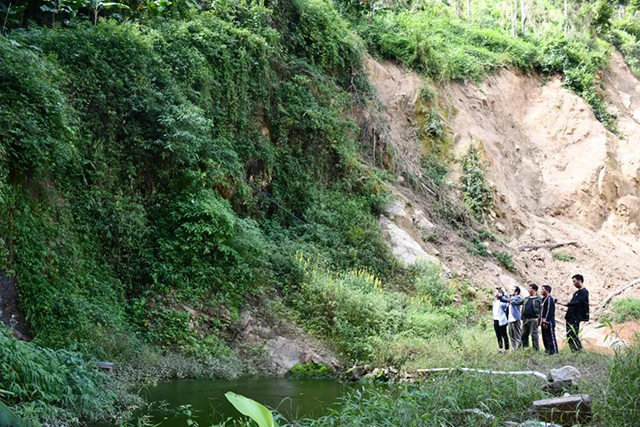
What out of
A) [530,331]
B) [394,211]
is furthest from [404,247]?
[530,331]

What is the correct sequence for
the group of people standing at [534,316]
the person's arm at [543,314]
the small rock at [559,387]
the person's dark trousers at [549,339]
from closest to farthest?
the small rock at [559,387] < the group of people standing at [534,316] < the person's dark trousers at [549,339] < the person's arm at [543,314]

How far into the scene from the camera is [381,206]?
18.4m

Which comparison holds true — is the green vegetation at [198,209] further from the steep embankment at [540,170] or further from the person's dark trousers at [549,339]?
the person's dark trousers at [549,339]

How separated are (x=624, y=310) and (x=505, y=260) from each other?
3750 millimetres

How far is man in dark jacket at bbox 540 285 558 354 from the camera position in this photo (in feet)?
36.7

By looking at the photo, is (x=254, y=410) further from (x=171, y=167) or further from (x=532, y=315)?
(x=171, y=167)

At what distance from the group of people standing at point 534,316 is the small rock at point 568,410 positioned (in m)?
4.68

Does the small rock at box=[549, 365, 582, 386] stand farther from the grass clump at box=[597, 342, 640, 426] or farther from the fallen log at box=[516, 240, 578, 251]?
the fallen log at box=[516, 240, 578, 251]

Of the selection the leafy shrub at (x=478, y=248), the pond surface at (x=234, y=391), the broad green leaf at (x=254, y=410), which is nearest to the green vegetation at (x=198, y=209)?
the leafy shrub at (x=478, y=248)

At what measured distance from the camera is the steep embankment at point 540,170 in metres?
21.1

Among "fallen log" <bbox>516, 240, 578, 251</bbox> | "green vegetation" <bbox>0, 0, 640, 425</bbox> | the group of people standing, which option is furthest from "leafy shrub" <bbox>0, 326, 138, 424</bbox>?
"fallen log" <bbox>516, 240, 578, 251</bbox>

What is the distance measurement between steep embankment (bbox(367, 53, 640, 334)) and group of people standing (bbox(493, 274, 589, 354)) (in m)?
5.43

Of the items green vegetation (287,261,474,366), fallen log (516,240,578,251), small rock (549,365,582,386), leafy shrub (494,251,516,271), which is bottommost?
fallen log (516,240,578,251)

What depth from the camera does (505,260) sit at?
19.5 metres
